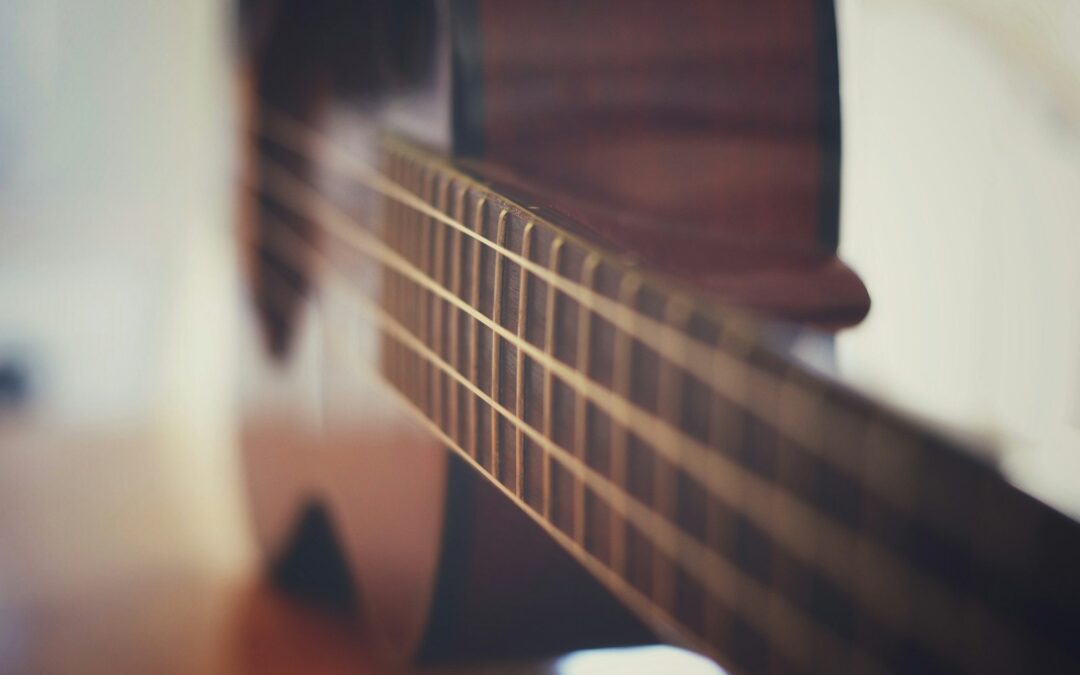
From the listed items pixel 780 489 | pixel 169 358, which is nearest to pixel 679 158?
pixel 780 489

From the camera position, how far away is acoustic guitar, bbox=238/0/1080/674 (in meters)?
0.24

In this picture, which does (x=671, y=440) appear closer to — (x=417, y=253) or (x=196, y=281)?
(x=417, y=253)

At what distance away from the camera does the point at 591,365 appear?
34 centimetres

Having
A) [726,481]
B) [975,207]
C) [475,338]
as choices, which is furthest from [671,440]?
[975,207]

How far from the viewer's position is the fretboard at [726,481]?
22cm

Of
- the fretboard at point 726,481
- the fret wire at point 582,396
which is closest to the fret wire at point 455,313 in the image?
the fretboard at point 726,481

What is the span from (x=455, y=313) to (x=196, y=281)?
1000 millimetres

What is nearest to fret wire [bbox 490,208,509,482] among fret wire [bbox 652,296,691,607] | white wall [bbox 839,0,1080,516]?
fret wire [bbox 652,296,691,607]

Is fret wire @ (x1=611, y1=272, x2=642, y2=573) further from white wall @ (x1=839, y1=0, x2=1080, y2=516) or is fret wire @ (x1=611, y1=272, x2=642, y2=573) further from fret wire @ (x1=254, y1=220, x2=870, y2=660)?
white wall @ (x1=839, y1=0, x2=1080, y2=516)

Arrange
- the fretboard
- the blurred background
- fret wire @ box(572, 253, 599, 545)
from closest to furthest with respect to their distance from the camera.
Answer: the fretboard → fret wire @ box(572, 253, 599, 545) → the blurred background

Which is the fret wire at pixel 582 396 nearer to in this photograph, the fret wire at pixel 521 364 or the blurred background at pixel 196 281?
the fret wire at pixel 521 364

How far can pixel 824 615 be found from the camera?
254 mm

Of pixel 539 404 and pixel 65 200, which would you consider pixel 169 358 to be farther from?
pixel 539 404

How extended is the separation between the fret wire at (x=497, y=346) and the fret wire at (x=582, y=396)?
61 millimetres
